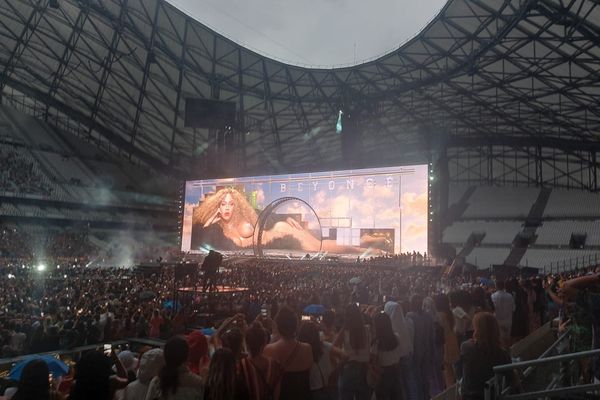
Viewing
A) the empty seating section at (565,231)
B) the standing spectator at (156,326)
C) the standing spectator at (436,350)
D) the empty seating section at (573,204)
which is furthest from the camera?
the empty seating section at (573,204)

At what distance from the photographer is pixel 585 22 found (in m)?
19.1

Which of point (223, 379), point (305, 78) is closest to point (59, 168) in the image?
point (305, 78)

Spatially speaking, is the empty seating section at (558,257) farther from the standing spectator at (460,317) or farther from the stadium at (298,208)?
the standing spectator at (460,317)

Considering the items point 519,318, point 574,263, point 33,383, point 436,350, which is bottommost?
point 436,350

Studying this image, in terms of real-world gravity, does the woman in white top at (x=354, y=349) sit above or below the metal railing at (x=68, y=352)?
above

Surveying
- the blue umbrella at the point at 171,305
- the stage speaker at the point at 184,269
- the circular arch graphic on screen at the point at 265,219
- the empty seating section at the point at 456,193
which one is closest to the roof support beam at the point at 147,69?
the circular arch graphic on screen at the point at 265,219

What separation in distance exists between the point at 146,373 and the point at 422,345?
12.2ft

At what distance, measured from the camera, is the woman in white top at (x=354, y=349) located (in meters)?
4.77

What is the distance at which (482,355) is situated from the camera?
4.12 m

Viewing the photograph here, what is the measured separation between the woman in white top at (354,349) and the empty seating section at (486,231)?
116 feet

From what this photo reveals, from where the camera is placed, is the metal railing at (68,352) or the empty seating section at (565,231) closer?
the metal railing at (68,352)

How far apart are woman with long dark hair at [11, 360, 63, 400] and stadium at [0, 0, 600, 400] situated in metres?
0.02

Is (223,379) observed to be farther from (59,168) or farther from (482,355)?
(59,168)

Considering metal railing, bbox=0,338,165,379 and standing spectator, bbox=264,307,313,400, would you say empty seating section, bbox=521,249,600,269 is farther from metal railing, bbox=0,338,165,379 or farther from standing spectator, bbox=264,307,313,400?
standing spectator, bbox=264,307,313,400
